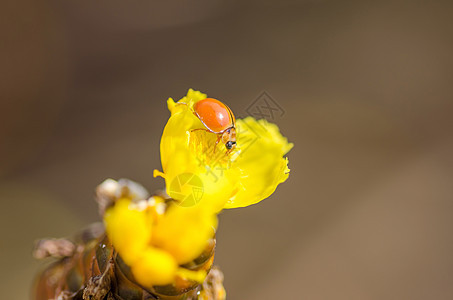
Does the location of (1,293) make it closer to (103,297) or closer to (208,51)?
(103,297)

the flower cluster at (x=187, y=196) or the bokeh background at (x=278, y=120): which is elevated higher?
the bokeh background at (x=278, y=120)

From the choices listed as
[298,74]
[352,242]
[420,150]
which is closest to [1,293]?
[352,242]

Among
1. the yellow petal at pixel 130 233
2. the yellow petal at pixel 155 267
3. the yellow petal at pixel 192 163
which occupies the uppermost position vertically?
the yellow petal at pixel 192 163

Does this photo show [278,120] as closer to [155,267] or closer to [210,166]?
[210,166]

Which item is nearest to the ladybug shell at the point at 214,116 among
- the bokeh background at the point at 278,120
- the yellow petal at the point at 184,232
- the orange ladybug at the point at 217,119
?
the orange ladybug at the point at 217,119

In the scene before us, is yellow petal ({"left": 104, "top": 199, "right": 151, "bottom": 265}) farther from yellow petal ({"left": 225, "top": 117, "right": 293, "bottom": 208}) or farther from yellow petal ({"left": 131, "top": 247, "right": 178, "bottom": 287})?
yellow petal ({"left": 225, "top": 117, "right": 293, "bottom": 208})

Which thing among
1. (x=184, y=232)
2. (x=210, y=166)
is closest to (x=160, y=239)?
(x=184, y=232)

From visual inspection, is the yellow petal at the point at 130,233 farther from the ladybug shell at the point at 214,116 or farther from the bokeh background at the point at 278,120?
the bokeh background at the point at 278,120

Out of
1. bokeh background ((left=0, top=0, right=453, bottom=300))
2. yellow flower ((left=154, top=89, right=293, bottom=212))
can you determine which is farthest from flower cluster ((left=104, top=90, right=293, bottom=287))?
bokeh background ((left=0, top=0, right=453, bottom=300))
